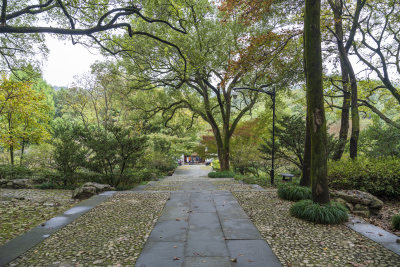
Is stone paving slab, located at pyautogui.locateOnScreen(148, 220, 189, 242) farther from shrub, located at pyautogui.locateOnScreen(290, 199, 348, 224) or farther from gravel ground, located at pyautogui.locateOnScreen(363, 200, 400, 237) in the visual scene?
gravel ground, located at pyautogui.locateOnScreen(363, 200, 400, 237)

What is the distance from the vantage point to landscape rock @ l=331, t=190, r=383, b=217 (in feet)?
16.4

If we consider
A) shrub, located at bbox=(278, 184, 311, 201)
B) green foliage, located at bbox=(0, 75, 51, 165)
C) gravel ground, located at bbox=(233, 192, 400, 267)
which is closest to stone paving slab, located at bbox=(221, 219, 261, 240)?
gravel ground, located at bbox=(233, 192, 400, 267)

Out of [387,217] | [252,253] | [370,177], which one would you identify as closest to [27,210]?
[252,253]

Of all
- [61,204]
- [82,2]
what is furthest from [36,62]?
[61,204]

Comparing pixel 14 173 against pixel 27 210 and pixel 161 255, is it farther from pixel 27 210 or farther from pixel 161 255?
pixel 161 255

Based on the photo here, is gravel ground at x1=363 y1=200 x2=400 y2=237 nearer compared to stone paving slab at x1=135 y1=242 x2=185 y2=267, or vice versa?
stone paving slab at x1=135 y1=242 x2=185 y2=267

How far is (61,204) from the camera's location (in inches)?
234

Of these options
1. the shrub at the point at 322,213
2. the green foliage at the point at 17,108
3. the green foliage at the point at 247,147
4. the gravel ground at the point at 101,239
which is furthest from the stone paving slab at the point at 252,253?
the green foliage at the point at 17,108

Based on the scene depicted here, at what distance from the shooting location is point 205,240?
340 centimetres

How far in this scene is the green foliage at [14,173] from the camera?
983 centimetres

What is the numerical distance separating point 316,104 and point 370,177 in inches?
138

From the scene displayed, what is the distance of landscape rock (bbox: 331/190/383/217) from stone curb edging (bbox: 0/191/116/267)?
589 centimetres

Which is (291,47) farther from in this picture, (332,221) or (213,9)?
(332,221)

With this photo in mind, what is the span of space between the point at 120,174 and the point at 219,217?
5.50 m
